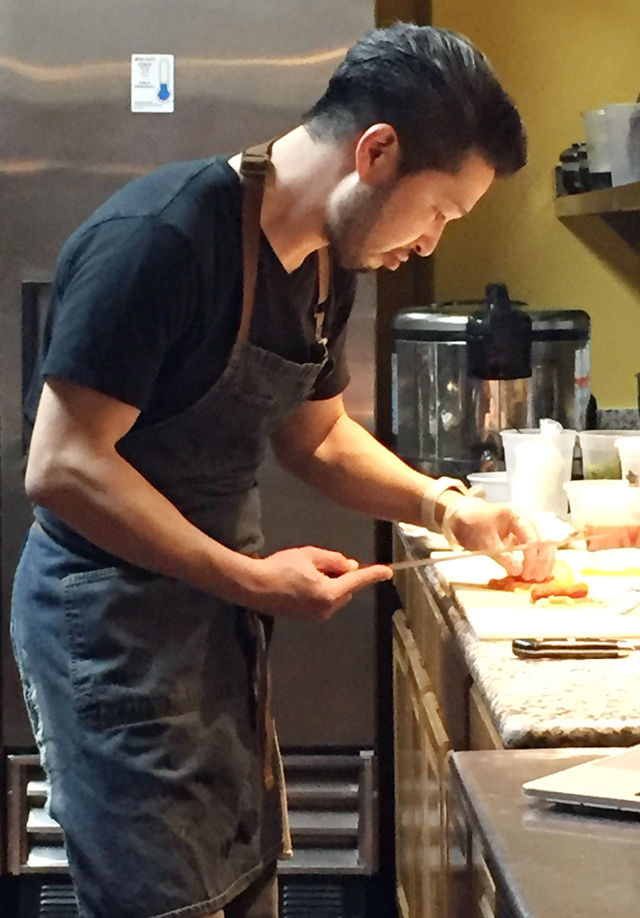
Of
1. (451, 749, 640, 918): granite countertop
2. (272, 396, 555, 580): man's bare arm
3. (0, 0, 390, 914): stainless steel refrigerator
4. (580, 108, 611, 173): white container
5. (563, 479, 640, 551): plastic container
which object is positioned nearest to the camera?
(451, 749, 640, 918): granite countertop

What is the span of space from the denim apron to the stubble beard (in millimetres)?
83

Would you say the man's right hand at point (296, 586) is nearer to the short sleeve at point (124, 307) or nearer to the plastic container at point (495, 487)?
the short sleeve at point (124, 307)

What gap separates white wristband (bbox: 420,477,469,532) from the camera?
1.65 m

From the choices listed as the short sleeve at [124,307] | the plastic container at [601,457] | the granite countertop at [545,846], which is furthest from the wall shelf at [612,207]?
the granite countertop at [545,846]

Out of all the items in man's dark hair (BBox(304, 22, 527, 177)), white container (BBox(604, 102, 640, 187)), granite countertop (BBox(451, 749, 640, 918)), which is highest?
white container (BBox(604, 102, 640, 187))

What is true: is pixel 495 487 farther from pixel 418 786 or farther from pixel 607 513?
pixel 418 786

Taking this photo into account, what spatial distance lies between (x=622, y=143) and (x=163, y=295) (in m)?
1.28

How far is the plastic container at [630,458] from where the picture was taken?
183 centimetres

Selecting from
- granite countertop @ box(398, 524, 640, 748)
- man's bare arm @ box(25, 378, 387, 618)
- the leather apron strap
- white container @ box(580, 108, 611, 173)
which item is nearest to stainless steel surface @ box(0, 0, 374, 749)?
white container @ box(580, 108, 611, 173)

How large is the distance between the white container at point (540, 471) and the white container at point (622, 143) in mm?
564

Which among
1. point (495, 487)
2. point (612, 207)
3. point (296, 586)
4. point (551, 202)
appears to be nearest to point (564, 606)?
point (296, 586)

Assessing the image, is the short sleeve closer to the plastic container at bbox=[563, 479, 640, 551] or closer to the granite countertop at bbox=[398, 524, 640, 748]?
the granite countertop at bbox=[398, 524, 640, 748]

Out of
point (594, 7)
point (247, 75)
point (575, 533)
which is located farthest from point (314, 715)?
point (594, 7)

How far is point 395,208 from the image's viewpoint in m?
1.32
